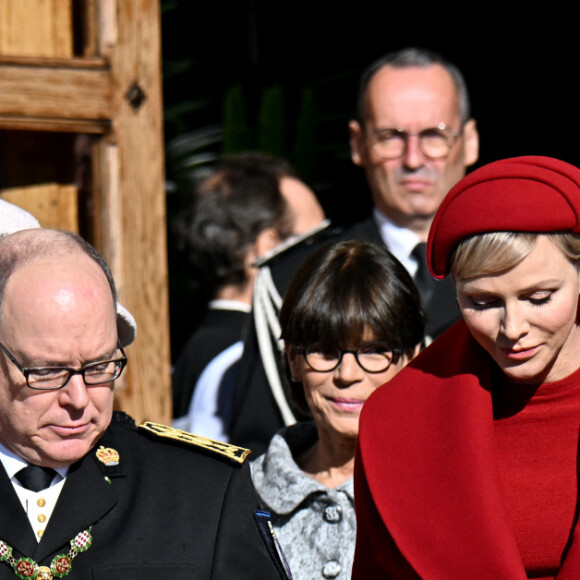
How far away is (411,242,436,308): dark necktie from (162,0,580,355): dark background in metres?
2.20

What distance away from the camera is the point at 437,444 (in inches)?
90.6

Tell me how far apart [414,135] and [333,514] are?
121cm

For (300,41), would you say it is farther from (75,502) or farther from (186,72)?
(75,502)

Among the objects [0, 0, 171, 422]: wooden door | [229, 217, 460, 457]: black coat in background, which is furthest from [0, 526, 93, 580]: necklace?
[0, 0, 171, 422]: wooden door

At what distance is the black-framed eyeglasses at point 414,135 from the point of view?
3527mm

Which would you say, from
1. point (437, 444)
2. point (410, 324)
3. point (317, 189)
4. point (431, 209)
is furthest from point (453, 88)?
point (317, 189)

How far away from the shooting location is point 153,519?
7.82ft

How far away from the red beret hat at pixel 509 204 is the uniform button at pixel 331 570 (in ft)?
2.44

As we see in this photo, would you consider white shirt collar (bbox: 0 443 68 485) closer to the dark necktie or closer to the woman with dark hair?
the woman with dark hair

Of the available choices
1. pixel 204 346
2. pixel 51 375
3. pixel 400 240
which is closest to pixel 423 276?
pixel 400 240

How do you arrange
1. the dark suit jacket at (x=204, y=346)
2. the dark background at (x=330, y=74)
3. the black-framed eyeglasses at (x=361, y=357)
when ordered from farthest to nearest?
the dark background at (x=330, y=74) → the dark suit jacket at (x=204, y=346) → the black-framed eyeglasses at (x=361, y=357)

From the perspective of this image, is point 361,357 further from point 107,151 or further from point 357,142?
point 107,151

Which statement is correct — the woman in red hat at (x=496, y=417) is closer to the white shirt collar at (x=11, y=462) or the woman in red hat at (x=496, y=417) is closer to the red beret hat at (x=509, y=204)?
the red beret hat at (x=509, y=204)

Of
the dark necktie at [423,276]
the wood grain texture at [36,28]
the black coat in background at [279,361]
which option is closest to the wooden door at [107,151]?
the wood grain texture at [36,28]
